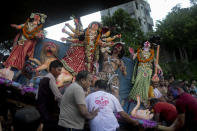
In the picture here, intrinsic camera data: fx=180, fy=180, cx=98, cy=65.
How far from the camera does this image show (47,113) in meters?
2.47

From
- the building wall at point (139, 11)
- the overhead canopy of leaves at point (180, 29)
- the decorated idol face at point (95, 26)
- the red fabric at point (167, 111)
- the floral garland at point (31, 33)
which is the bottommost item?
the red fabric at point (167, 111)

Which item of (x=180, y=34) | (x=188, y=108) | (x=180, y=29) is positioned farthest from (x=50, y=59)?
(x=180, y=29)

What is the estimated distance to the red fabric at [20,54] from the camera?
4684mm

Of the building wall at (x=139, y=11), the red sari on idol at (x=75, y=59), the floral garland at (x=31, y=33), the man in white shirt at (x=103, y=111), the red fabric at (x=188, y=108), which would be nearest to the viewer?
the red fabric at (x=188, y=108)

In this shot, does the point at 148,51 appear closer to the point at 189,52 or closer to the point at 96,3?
the point at 96,3

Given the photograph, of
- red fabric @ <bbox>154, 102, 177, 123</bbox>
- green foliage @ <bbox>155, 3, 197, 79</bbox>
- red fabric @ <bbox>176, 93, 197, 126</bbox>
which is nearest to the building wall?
green foliage @ <bbox>155, 3, 197, 79</bbox>

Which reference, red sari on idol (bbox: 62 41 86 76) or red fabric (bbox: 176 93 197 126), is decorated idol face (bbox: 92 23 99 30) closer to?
red sari on idol (bbox: 62 41 86 76)

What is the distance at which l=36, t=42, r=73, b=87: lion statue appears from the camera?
4.86 m

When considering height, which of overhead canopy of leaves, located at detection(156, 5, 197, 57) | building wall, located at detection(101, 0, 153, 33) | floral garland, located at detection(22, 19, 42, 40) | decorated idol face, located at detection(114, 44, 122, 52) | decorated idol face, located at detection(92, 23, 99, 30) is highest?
building wall, located at detection(101, 0, 153, 33)

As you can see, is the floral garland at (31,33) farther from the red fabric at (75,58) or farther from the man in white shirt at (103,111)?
the man in white shirt at (103,111)

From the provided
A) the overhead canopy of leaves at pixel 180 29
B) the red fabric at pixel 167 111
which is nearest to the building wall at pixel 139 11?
the overhead canopy of leaves at pixel 180 29

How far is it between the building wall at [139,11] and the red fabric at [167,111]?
1962 centimetres

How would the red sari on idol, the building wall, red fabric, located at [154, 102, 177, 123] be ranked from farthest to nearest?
the building wall
the red sari on idol
red fabric, located at [154, 102, 177, 123]

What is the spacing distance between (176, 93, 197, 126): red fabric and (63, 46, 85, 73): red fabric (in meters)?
3.35
